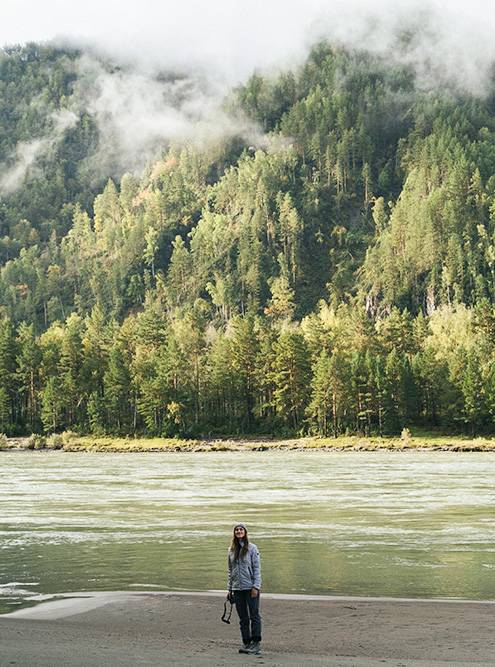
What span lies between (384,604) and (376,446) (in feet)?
368

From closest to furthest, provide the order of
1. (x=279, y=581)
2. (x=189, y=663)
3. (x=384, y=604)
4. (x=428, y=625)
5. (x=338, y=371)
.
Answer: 1. (x=189, y=663)
2. (x=428, y=625)
3. (x=384, y=604)
4. (x=279, y=581)
5. (x=338, y=371)

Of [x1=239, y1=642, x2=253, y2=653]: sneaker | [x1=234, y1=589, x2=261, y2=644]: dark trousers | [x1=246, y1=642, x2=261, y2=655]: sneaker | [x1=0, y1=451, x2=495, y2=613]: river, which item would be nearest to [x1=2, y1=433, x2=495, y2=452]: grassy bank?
[x1=0, y1=451, x2=495, y2=613]: river

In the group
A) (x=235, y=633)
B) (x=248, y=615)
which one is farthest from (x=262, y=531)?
(x=248, y=615)

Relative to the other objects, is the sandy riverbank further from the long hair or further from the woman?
the long hair

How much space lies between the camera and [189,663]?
1875 centimetres

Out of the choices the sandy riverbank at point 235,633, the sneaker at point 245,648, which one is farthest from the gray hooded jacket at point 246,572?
the sandy riverbank at point 235,633

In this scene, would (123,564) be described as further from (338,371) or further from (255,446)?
(338,371)

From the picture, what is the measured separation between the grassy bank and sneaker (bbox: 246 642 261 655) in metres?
110

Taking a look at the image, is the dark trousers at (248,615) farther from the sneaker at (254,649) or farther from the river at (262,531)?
the river at (262,531)

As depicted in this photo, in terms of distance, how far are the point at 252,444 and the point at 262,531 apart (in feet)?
344

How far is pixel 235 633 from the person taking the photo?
74.0 ft

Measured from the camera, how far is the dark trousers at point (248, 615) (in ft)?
67.2

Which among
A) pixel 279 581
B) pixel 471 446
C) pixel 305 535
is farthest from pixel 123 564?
pixel 471 446

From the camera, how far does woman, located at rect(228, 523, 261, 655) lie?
20469 mm
